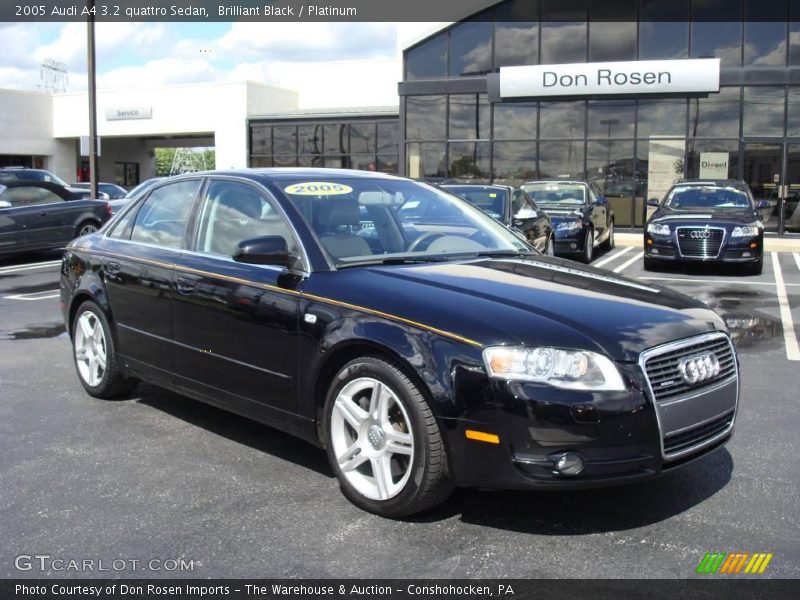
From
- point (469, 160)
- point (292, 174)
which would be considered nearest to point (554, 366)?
point (292, 174)

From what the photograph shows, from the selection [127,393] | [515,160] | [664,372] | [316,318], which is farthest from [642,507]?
[515,160]

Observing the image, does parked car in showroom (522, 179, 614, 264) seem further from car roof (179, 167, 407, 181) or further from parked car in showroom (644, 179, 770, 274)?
car roof (179, 167, 407, 181)

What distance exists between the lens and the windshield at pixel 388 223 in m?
4.39

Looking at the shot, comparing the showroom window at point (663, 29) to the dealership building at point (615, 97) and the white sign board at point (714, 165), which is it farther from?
the white sign board at point (714, 165)

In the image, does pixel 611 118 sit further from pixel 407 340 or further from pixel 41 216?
pixel 407 340

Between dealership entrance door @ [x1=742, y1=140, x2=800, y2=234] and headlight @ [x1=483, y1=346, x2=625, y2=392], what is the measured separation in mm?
20140

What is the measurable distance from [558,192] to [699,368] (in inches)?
485

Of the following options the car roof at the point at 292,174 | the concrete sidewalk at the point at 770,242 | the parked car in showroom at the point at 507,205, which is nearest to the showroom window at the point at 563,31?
the concrete sidewalk at the point at 770,242

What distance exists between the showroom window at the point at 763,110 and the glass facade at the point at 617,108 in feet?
0.09

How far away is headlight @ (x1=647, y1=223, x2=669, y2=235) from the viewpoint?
13.5 metres

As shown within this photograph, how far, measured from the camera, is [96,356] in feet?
18.7

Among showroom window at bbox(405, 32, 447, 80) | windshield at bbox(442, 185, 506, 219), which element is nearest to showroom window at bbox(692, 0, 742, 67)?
showroom window at bbox(405, 32, 447, 80)

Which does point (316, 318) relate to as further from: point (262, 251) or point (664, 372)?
point (664, 372)

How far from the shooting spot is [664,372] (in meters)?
3.47
